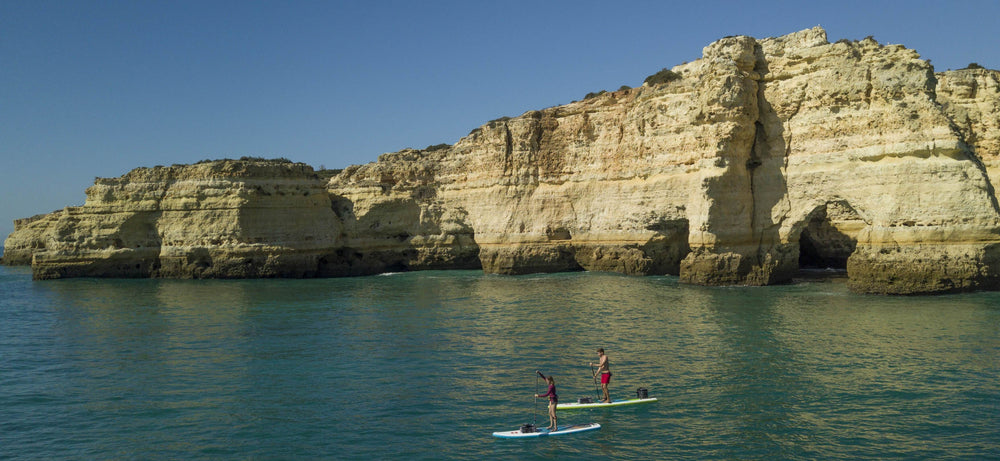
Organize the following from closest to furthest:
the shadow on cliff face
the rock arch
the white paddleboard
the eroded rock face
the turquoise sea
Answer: the turquoise sea → the white paddleboard → the rock arch → the eroded rock face → the shadow on cliff face

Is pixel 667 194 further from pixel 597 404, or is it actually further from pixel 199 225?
pixel 199 225

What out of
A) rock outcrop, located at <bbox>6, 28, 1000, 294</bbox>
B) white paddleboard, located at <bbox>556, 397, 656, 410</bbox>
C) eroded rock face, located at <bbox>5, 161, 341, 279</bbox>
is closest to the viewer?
white paddleboard, located at <bbox>556, 397, 656, 410</bbox>

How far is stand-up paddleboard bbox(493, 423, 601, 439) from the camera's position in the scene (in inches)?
446

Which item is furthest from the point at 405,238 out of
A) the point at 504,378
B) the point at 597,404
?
the point at 597,404

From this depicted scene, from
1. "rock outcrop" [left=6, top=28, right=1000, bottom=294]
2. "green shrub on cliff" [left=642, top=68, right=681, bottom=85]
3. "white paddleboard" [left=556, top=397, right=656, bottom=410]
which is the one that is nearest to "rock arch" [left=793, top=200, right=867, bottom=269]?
"rock outcrop" [left=6, top=28, right=1000, bottom=294]

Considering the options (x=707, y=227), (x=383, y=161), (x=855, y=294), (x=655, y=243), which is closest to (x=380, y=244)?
(x=383, y=161)

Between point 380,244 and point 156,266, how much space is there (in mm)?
13129

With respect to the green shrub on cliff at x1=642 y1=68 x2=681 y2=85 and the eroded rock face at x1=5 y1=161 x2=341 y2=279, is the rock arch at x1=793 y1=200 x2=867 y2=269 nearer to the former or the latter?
the green shrub on cliff at x1=642 y1=68 x2=681 y2=85

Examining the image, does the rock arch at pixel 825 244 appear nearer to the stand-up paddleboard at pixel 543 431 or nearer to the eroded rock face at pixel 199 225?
the stand-up paddleboard at pixel 543 431

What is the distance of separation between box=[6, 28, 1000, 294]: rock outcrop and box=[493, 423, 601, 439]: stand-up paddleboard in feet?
57.5

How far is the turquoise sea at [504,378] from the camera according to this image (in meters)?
11.0

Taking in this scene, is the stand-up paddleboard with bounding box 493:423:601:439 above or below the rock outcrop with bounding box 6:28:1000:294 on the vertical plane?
below

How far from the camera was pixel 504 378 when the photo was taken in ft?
48.2

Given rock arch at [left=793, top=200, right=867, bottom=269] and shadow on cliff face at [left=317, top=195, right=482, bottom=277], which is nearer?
rock arch at [left=793, top=200, right=867, bottom=269]
